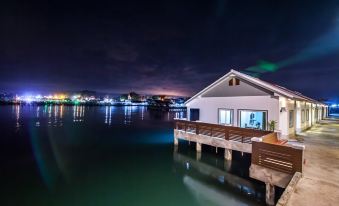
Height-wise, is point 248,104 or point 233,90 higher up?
point 233,90

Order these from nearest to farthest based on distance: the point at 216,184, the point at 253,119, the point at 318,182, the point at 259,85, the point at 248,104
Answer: the point at 318,182 → the point at 216,184 → the point at 259,85 → the point at 248,104 → the point at 253,119

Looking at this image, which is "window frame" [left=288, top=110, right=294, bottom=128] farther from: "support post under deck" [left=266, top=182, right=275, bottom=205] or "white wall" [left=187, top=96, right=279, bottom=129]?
"support post under deck" [left=266, top=182, right=275, bottom=205]

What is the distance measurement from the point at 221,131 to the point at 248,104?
308 cm

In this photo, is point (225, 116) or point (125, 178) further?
point (225, 116)

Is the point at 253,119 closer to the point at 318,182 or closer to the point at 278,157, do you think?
the point at 278,157

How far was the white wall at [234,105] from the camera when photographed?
1334 centimetres

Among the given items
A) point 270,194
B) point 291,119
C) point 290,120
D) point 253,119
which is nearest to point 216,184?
point 270,194

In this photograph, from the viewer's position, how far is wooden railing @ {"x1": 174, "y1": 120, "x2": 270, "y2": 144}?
1200 cm

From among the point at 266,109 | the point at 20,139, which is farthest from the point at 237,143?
the point at 20,139

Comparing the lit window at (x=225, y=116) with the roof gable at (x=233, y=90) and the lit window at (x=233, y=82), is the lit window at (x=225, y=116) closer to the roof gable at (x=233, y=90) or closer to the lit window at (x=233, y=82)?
the roof gable at (x=233, y=90)

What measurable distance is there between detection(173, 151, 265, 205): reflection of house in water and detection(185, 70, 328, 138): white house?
4.03 m

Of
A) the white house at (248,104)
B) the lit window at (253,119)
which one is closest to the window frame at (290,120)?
the white house at (248,104)

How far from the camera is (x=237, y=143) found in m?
12.6

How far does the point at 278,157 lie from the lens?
293 inches
